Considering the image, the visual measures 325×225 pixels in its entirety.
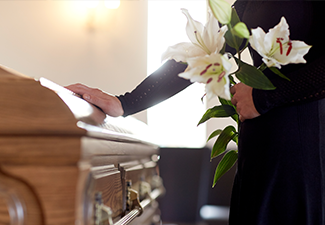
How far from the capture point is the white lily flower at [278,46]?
55 cm

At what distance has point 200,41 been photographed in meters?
0.60

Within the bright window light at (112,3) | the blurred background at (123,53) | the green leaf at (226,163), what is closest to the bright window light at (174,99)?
the blurred background at (123,53)

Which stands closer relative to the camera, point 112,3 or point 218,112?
point 218,112

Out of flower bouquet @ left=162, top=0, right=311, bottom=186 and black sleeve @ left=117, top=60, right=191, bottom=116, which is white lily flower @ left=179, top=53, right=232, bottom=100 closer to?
flower bouquet @ left=162, top=0, right=311, bottom=186

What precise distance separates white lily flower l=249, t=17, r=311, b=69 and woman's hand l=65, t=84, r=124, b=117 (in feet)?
1.68

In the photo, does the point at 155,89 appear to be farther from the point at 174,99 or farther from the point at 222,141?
the point at 174,99

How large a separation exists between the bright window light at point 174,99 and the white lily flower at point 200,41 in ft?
7.41

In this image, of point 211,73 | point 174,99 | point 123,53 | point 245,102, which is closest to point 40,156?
point 211,73

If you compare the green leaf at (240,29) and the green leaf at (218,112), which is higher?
the green leaf at (240,29)

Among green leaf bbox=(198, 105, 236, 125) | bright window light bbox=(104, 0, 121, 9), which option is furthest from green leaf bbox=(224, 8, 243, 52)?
bright window light bbox=(104, 0, 121, 9)

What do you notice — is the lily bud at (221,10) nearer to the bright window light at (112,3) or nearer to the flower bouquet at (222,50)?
the flower bouquet at (222,50)

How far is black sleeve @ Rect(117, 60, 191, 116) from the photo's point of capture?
1001 millimetres

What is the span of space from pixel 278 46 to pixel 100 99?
542 millimetres

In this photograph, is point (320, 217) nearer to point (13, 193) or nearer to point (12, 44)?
point (13, 193)
